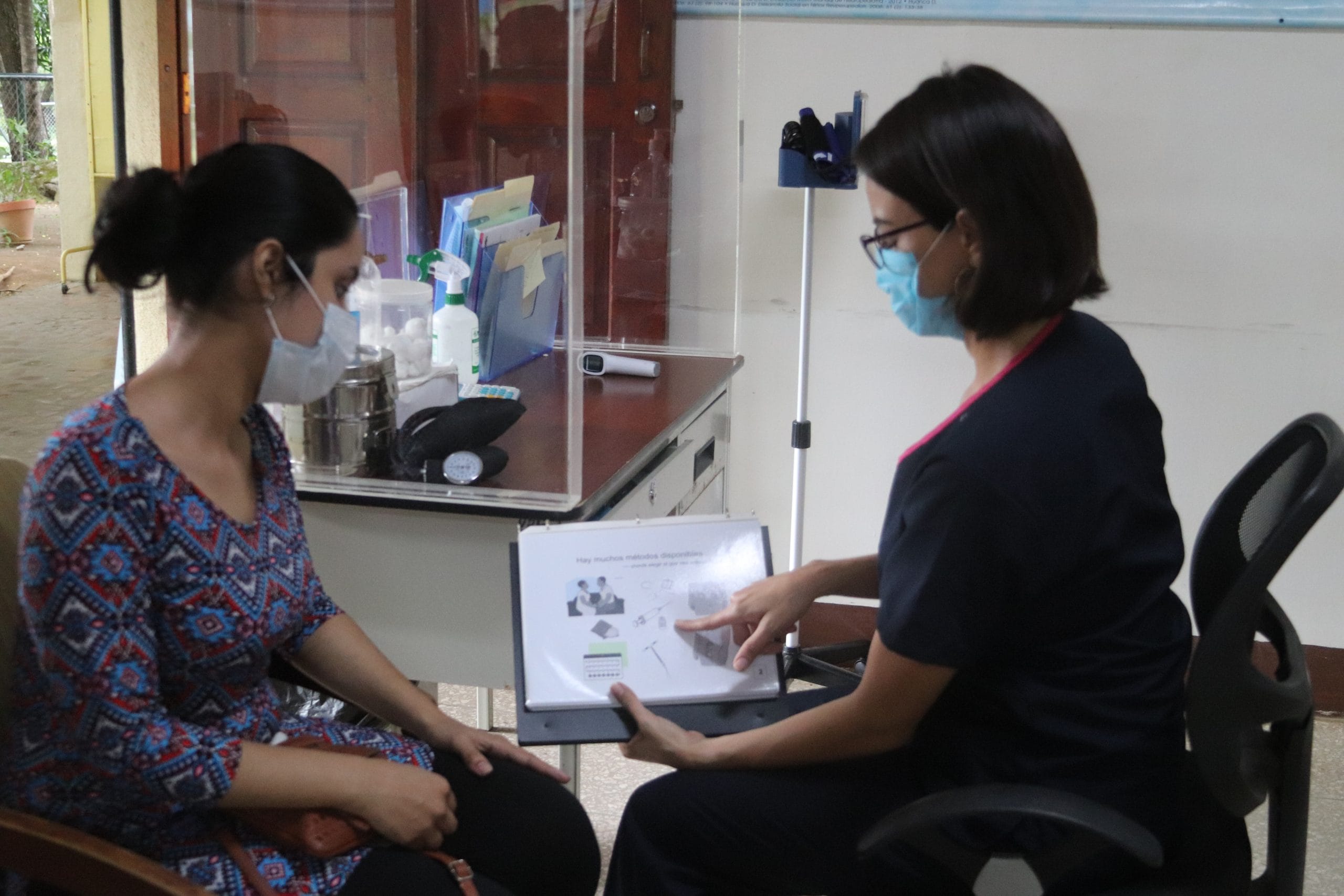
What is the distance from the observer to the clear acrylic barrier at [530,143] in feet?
6.08

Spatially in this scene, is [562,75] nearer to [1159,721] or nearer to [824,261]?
[824,261]

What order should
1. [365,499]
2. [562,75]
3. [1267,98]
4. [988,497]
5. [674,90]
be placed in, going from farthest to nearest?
1. [674,90]
2. [1267,98]
3. [562,75]
4. [365,499]
5. [988,497]

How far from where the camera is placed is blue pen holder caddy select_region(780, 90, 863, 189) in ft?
8.53

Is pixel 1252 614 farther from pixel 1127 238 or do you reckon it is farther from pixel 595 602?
pixel 1127 238

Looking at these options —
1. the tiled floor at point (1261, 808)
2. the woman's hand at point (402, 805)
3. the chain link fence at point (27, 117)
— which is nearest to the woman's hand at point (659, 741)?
the woman's hand at point (402, 805)

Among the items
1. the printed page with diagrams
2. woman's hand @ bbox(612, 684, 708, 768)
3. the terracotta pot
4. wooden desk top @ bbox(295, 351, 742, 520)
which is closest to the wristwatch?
→ wooden desk top @ bbox(295, 351, 742, 520)

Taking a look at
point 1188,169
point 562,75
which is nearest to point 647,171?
point 562,75

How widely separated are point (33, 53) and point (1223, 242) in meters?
5.66

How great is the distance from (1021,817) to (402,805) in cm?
62

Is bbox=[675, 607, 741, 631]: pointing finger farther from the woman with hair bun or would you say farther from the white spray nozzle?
the white spray nozzle

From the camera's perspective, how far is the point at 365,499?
5.65 ft

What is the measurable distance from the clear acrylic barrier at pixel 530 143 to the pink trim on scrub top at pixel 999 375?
606 mm

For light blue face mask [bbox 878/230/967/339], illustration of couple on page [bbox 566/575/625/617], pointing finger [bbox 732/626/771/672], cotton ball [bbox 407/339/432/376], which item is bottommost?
pointing finger [bbox 732/626/771/672]

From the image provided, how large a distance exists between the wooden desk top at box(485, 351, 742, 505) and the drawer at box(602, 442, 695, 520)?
0.05 meters
